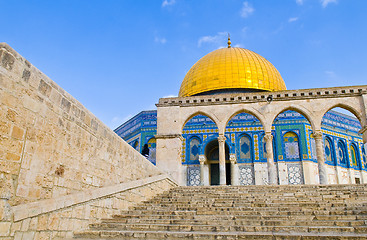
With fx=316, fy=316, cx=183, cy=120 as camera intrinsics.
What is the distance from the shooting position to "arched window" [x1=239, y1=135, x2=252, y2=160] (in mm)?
16469

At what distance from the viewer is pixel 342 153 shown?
17.2 m

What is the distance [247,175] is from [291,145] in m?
2.82

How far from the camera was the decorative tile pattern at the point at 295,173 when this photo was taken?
15.6 metres

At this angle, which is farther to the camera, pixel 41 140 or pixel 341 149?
pixel 341 149

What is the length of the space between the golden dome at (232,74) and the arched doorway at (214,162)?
3.02 m

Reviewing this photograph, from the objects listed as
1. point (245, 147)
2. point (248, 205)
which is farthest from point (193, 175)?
point (248, 205)

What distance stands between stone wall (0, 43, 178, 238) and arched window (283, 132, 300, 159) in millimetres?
12783

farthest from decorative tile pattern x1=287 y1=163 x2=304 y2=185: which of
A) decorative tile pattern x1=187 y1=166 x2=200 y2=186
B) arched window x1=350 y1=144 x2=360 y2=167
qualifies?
decorative tile pattern x1=187 y1=166 x2=200 y2=186

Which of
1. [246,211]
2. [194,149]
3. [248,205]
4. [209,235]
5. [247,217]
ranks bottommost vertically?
[209,235]

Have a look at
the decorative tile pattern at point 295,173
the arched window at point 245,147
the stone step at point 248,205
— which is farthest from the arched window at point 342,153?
the stone step at point 248,205

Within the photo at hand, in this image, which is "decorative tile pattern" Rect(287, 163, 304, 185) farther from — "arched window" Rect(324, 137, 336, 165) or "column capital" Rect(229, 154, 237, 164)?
"column capital" Rect(229, 154, 237, 164)

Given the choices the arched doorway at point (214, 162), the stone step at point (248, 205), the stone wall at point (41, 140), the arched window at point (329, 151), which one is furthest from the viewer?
the arched doorway at point (214, 162)

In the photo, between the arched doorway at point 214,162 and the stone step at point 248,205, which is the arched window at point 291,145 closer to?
the arched doorway at point 214,162

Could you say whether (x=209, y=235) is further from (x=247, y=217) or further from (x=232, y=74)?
(x=232, y=74)
